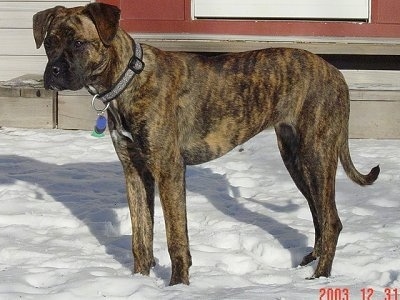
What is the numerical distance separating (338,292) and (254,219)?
198 centimetres

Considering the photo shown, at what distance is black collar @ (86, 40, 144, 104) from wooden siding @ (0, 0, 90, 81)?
674 cm

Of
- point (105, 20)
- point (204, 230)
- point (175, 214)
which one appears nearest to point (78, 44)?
point (105, 20)

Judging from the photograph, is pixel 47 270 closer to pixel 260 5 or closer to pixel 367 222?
pixel 367 222

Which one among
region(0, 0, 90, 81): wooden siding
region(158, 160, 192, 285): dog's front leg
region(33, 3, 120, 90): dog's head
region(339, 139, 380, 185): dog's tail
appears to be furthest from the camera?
region(0, 0, 90, 81): wooden siding

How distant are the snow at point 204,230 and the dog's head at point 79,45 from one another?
1242 mm

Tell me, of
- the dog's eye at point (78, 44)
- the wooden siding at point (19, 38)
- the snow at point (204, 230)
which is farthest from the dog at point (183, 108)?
the wooden siding at point (19, 38)

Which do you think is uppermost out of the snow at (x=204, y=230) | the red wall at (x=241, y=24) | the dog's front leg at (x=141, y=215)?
the red wall at (x=241, y=24)

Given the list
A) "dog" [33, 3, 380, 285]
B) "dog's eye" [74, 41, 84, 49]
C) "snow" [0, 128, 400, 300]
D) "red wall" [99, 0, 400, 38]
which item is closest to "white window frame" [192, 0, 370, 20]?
"red wall" [99, 0, 400, 38]

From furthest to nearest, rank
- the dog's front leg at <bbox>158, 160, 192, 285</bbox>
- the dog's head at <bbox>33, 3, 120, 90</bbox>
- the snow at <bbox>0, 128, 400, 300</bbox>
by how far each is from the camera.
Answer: the dog's front leg at <bbox>158, 160, 192, 285</bbox>
the snow at <bbox>0, 128, 400, 300</bbox>
the dog's head at <bbox>33, 3, 120, 90</bbox>

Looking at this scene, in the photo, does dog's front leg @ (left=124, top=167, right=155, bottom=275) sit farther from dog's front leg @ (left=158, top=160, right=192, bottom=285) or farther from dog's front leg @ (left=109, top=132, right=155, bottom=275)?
dog's front leg @ (left=158, top=160, right=192, bottom=285)

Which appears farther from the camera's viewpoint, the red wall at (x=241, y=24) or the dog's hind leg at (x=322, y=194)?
the red wall at (x=241, y=24)

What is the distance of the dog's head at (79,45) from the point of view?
5.02m

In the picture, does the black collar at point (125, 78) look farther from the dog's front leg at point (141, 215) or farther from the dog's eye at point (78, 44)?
the dog's front leg at point (141, 215)

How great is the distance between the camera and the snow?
513 cm
